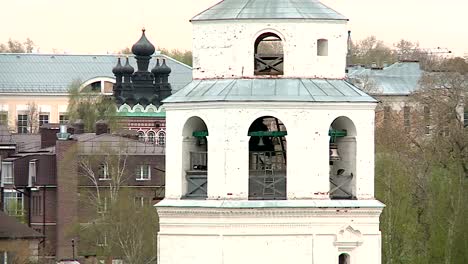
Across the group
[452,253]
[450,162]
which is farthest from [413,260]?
[450,162]

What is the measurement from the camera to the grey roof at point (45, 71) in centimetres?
16662

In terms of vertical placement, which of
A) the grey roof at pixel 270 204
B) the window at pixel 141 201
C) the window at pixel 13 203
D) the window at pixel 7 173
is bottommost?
the window at pixel 13 203

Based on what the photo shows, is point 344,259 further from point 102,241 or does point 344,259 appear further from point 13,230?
point 13,230

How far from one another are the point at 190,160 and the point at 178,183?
458mm

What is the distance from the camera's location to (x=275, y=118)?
30328 mm

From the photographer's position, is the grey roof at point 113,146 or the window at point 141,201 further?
the grey roof at point 113,146

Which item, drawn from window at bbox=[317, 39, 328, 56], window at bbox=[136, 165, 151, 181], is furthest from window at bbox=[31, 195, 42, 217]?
window at bbox=[317, 39, 328, 56]

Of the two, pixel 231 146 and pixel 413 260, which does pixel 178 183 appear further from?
pixel 413 260

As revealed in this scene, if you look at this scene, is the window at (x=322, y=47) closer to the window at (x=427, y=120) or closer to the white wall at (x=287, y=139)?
the white wall at (x=287, y=139)

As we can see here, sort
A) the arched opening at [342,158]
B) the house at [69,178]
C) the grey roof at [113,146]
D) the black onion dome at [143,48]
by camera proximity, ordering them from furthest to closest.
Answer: the black onion dome at [143,48]
the grey roof at [113,146]
the house at [69,178]
the arched opening at [342,158]

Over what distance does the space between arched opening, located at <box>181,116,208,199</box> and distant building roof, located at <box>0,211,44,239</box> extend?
121 ft

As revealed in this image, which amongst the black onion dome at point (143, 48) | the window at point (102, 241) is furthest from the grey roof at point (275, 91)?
the black onion dome at point (143, 48)

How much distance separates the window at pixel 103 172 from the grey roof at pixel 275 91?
1941 inches

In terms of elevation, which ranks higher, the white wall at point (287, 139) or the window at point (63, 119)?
the white wall at point (287, 139)
